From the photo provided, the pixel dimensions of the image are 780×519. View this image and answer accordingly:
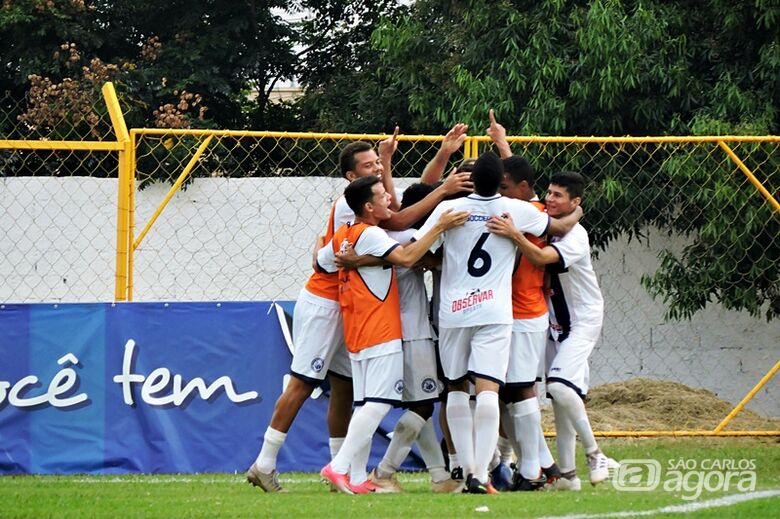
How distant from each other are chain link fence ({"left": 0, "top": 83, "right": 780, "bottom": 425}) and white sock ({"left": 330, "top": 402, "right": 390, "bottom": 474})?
3.76 m

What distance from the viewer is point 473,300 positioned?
7855 millimetres

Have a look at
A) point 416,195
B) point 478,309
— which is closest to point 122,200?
point 416,195

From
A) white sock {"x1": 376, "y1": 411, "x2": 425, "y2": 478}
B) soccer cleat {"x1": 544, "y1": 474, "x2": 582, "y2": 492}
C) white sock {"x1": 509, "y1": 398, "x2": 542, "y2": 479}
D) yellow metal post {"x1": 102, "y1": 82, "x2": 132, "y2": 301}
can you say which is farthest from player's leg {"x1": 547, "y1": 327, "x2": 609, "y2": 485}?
yellow metal post {"x1": 102, "y1": 82, "x2": 132, "y2": 301}

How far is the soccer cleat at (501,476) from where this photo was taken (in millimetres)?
8523

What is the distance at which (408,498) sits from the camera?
759 cm

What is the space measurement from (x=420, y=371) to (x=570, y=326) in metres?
0.97

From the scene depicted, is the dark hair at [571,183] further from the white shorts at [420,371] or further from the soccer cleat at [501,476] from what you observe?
the soccer cleat at [501,476]

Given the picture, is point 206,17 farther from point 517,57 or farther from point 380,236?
point 380,236

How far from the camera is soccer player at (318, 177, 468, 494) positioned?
25.7ft

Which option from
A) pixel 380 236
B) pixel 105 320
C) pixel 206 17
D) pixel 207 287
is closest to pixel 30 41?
pixel 206 17

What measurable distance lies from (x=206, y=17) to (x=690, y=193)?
314 inches

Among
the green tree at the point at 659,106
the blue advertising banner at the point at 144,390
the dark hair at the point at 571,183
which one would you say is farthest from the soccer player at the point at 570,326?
the green tree at the point at 659,106

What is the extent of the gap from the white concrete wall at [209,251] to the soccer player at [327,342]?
3.63m

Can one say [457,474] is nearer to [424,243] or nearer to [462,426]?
[462,426]
